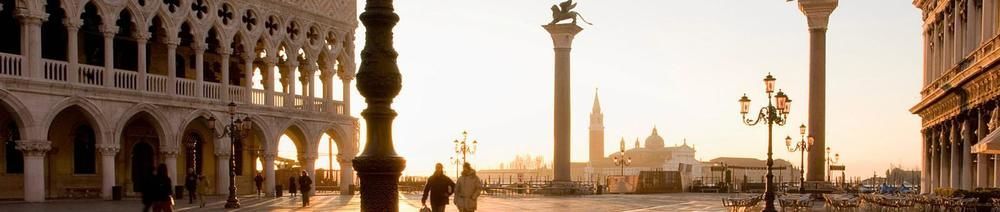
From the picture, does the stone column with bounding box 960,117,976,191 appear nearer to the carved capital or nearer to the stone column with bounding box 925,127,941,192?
the stone column with bounding box 925,127,941,192

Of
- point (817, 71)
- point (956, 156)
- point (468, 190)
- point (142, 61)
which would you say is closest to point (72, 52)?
point (142, 61)

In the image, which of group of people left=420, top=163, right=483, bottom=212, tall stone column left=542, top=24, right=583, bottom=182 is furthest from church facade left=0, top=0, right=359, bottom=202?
group of people left=420, top=163, right=483, bottom=212

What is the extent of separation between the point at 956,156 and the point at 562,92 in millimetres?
14152

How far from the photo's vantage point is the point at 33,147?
29719 mm

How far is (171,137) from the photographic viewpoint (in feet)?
113

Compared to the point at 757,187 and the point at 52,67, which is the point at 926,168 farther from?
the point at 52,67

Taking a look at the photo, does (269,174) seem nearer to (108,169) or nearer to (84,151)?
(84,151)

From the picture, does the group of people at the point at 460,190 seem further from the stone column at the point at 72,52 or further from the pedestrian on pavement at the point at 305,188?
the stone column at the point at 72,52

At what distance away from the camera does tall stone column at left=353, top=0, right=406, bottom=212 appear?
953 centimetres

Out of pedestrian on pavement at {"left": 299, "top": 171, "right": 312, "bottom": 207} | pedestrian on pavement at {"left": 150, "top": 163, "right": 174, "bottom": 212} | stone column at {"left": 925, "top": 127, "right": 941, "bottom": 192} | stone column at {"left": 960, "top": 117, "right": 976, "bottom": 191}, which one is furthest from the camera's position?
stone column at {"left": 925, "top": 127, "right": 941, "bottom": 192}

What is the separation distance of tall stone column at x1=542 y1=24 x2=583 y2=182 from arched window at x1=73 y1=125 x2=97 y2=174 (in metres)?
16.9

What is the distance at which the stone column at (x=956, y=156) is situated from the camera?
3616 cm

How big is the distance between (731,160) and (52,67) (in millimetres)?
164095

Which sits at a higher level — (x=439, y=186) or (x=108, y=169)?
(x=439, y=186)
